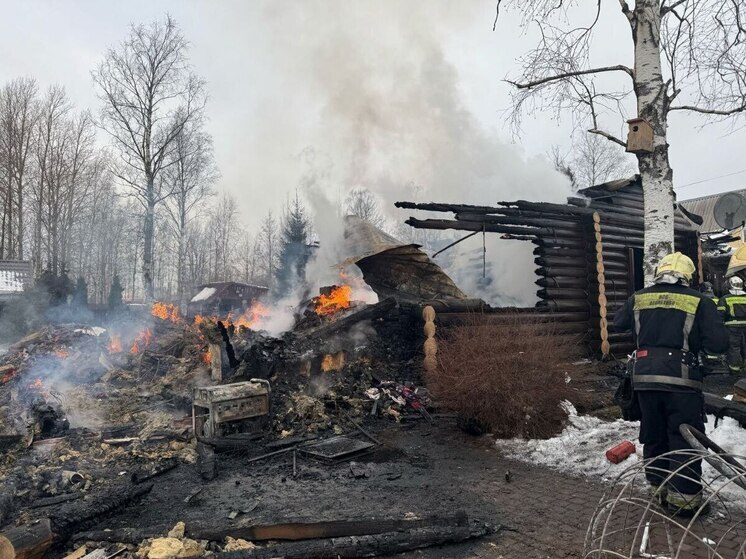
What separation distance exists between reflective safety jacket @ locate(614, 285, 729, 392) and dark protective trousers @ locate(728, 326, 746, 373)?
4844 millimetres

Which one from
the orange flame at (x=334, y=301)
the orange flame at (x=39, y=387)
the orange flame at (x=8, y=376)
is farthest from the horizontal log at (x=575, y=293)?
the orange flame at (x=8, y=376)

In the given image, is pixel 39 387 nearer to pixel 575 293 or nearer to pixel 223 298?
pixel 575 293

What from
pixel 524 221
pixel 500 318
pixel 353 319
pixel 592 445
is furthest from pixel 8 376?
pixel 524 221

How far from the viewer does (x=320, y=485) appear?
5449mm

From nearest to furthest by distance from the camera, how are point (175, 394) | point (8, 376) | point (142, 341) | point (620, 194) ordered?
point (175, 394) < point (8, 376) < point (620, 194) < point (142, 341)

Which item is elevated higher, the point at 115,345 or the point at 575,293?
the point at 575,293

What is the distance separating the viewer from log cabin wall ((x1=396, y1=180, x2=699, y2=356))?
11047 millimetres

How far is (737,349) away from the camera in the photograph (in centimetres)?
877

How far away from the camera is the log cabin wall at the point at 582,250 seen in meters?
11.0

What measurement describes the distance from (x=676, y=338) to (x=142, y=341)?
15224mm

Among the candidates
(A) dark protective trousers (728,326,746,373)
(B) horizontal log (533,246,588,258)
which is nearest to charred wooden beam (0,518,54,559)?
(A) dark protective trousers (728,326,746,373)

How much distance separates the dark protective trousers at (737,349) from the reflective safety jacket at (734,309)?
1.64 feet

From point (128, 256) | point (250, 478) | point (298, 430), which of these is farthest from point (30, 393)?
point (128, 256)

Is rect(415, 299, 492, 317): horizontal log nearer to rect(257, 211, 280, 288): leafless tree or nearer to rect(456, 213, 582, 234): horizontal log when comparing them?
rect(456, 213, 582, 234): horizontal log
